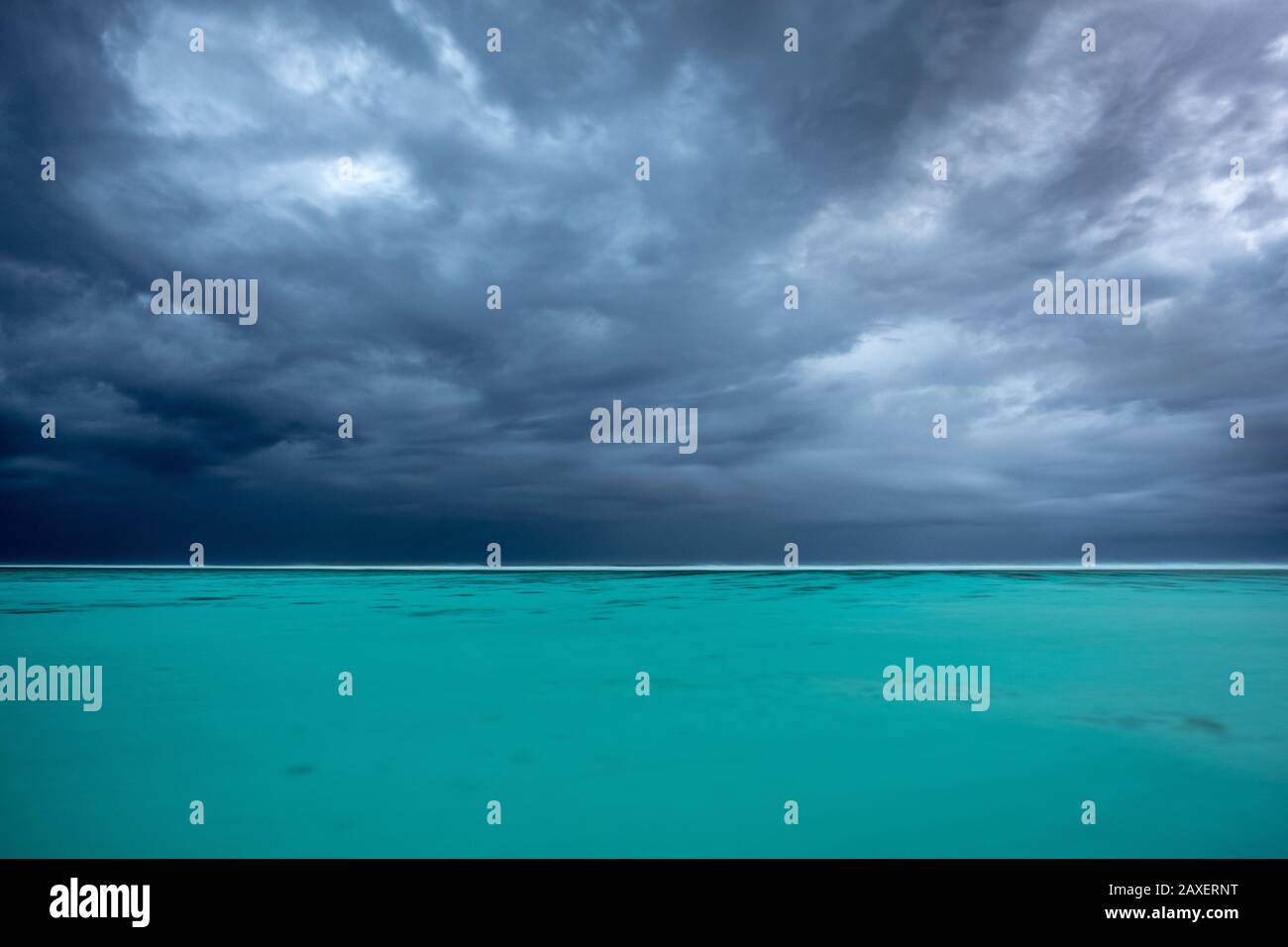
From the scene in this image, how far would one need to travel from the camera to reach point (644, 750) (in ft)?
25.2

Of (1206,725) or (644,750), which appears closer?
(644,750)

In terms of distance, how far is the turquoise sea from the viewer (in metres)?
5.80

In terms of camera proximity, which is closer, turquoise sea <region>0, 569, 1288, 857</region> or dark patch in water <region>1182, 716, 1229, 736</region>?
turquoise sea <region>0, 569, 1288, 857</region>

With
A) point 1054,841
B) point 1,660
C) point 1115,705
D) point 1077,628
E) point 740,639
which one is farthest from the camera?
point 1077,628

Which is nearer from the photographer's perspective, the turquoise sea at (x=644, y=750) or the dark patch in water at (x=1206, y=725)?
the turquoise sea at (x=644, y=750)

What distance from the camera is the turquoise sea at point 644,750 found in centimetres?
580

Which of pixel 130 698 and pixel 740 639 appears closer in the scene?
pixel 130 698

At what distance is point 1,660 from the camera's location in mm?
12086
